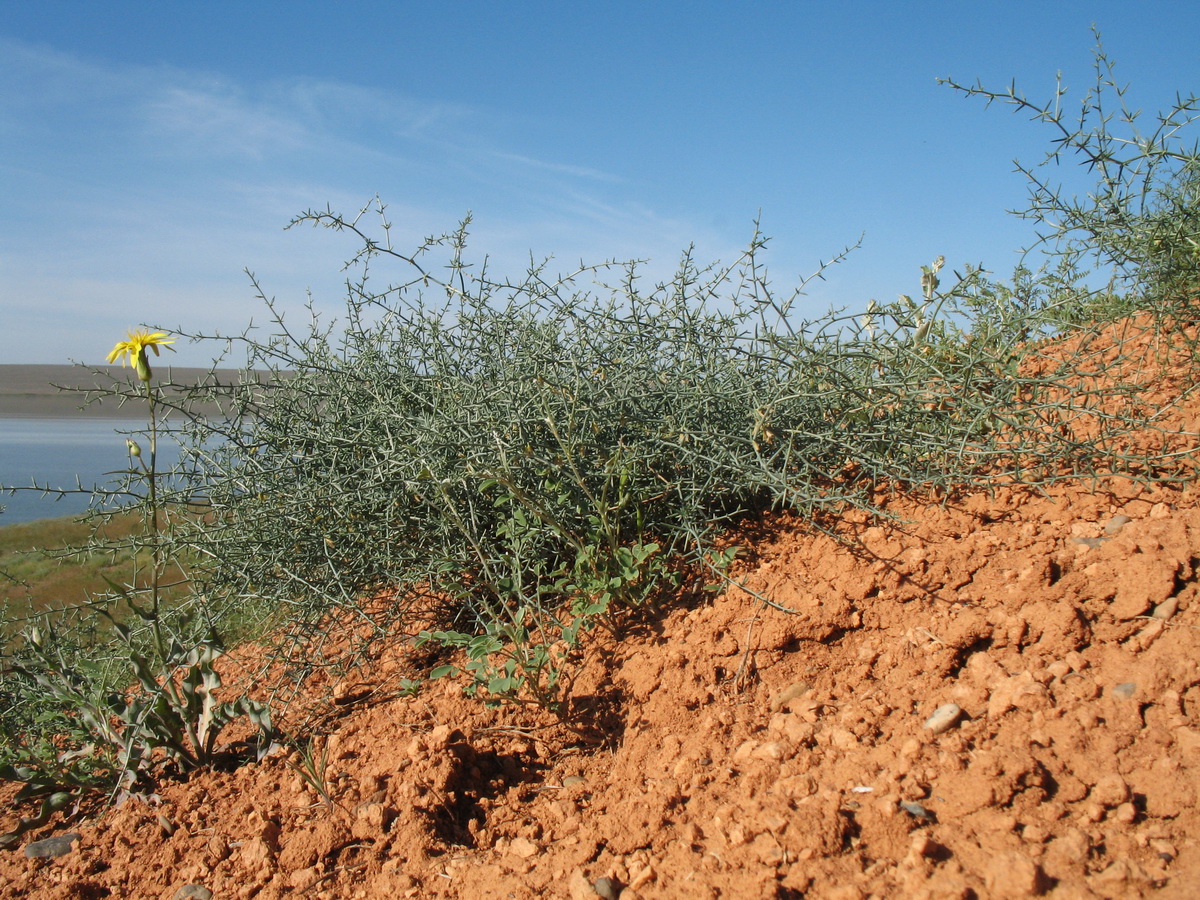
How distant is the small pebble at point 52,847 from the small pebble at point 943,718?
219cm

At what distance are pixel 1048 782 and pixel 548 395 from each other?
1635 mm

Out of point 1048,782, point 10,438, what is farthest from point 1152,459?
point 10,438

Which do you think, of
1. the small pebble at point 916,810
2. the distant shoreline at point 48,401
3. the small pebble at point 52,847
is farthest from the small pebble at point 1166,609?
the distant shoreline at point 48,401

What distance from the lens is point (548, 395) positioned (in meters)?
2.64

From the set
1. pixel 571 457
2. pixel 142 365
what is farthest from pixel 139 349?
pixel 571 457

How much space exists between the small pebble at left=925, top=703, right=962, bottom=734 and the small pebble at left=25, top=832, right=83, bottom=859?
219cm

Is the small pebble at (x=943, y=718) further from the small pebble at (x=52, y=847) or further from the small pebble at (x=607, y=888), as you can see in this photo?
the small pebble at (x=52, y=847)

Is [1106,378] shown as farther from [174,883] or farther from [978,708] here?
[174,883]

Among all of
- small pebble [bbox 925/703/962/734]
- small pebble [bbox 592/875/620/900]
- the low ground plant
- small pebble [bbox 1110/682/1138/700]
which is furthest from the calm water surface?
small pebble [bbox 1110/682/1138/700]

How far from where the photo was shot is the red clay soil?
1.59m

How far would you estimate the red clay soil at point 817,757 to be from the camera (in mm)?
1593

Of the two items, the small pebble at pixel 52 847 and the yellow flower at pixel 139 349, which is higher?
the yellow flower at pixel 139 349

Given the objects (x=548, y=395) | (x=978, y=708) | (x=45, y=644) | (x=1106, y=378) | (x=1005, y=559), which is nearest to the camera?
(x=978, y=708)

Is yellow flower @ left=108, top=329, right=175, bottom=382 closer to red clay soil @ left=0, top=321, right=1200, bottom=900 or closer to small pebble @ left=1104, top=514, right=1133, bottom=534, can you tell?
red clay soil @ left=0, top=321, right=1200, bottom=900
